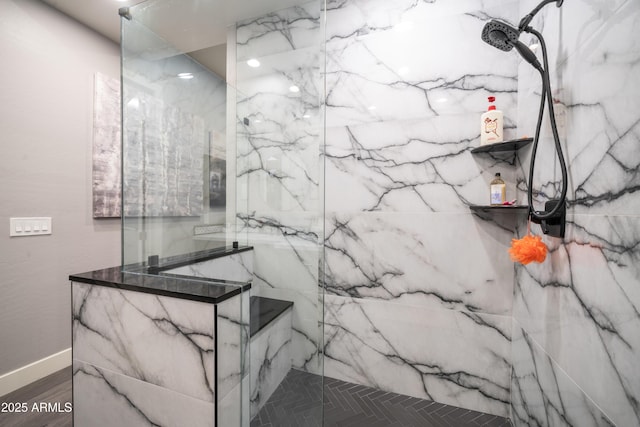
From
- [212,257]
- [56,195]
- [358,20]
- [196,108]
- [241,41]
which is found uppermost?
[358,20]

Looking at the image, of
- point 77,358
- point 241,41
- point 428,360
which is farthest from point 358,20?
point 77,358

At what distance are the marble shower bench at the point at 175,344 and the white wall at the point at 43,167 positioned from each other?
3.47ft

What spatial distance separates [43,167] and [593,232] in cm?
302

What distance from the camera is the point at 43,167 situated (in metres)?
1.89

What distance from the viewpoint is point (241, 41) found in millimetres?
1100

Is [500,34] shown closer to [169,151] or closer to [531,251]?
[531,251]

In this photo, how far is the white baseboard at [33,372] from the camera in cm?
169

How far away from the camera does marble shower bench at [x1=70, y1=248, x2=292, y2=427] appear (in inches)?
37.5

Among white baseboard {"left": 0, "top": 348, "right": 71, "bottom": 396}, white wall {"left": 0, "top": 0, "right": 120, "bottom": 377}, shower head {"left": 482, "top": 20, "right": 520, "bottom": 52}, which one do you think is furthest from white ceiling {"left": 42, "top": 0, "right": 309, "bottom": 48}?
white baseboard {"left": 0, "top": 348, "right": 71, "bottom": 396}

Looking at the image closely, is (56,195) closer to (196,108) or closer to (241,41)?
(196,108)

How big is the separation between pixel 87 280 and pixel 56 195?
1272 mm

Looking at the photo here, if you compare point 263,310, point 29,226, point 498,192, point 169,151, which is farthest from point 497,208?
point 29,226

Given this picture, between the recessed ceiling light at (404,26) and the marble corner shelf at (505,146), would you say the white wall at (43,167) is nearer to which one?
the recessed ceiling light at (404,26)

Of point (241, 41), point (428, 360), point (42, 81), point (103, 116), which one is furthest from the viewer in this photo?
point (103, 116)
